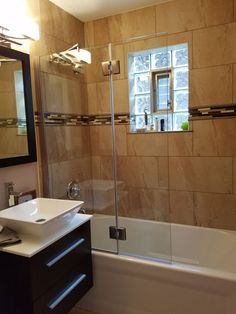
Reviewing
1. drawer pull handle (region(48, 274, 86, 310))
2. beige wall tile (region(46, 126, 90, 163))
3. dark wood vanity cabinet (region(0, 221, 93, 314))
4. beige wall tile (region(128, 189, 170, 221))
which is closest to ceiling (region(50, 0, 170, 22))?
beige wall tile (region(46, 126, 90, 163))

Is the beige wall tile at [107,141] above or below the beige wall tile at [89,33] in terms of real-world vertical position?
below

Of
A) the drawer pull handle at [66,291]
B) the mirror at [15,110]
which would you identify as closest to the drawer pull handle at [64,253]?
the drawer pull handle at [66,291]

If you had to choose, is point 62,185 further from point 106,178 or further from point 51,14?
point 51,14

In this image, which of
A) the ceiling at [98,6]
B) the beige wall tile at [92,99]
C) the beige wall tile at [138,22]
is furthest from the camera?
the beige wall tile at [92,99]

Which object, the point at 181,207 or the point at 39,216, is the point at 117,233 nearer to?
the point at 181,207

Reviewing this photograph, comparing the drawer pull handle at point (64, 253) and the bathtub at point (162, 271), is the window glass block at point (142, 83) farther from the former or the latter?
the drawer pull handle at point (64, 253)

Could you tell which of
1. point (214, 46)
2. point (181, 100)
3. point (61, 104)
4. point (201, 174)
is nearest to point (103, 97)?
point (61, 104)

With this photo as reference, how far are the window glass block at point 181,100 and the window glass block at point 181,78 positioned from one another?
0.06m

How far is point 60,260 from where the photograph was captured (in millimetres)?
1541

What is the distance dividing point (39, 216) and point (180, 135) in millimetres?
1541

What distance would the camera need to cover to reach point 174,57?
8.82 feet

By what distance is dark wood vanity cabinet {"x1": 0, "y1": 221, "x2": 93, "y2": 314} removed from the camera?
1.34 m

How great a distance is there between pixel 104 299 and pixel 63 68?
81.0 inches

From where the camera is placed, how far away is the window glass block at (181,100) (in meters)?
2.66
